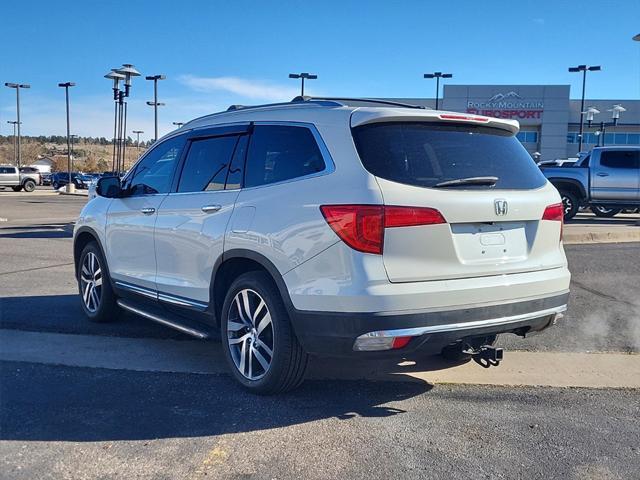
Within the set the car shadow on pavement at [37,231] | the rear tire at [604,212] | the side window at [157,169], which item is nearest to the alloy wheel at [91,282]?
the side window at [157,169]

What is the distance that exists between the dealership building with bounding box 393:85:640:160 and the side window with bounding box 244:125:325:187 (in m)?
51.0

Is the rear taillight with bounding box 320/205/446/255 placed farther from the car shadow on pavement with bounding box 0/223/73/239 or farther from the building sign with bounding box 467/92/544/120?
the building sign with bounding box 467/92/544/120

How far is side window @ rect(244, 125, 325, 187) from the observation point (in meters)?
4.11

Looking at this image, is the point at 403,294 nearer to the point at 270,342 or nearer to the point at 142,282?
the point at 270,342

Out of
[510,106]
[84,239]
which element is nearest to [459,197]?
[84,239]

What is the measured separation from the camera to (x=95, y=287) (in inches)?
254

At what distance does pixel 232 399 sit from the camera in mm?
4328

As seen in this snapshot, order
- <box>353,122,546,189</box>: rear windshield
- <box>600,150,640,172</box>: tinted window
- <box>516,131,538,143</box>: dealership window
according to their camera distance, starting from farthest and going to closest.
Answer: <box>516,131,538,143</box>: dealership window < <box>600,150,640,172</box>: tinted window < <box>353,122,546,189</box>: rear windshield

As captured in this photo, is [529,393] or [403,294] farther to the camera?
[529,393]

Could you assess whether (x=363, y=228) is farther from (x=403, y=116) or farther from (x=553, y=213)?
(x=553, y=213)

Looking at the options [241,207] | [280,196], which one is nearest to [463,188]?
[280,196]

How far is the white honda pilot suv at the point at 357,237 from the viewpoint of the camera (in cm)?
365

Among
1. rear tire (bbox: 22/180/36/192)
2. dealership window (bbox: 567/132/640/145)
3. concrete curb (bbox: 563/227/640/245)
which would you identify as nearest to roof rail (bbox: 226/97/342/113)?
concrete curb (bbox: 563/227/640/245)

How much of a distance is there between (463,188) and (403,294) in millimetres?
782
